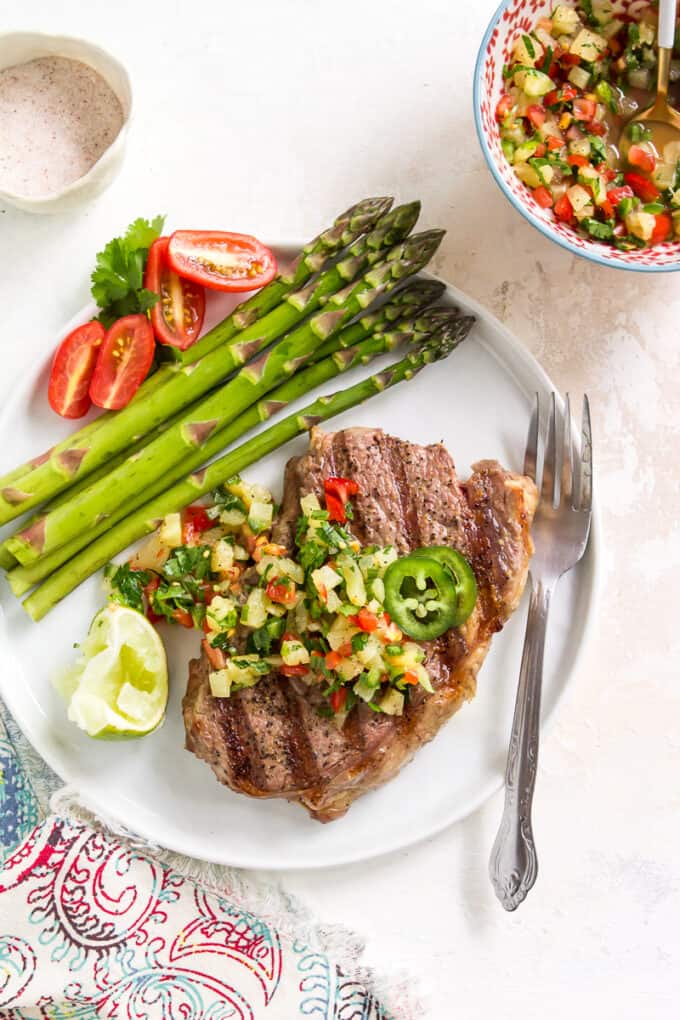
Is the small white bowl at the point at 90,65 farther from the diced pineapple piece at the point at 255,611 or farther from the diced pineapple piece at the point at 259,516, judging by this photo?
the diced pineapple piece at the point at 255,611

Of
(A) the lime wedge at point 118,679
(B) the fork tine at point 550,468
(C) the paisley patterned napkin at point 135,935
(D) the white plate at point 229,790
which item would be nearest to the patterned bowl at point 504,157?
(D) the white plate at point 229,790

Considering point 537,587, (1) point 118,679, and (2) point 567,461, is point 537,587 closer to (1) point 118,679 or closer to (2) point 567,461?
(2) point 567,461

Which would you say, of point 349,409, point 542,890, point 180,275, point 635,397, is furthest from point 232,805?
point 635,397

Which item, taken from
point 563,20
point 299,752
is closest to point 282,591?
point 299,752

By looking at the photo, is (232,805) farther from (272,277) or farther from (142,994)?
(272,277)

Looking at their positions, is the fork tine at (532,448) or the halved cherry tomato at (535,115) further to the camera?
the fork tine at (532,448)

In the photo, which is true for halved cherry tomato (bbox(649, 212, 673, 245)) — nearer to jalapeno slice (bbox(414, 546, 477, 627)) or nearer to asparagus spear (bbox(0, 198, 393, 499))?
asparagus spear (bbox(0, 198, 393, 499))
